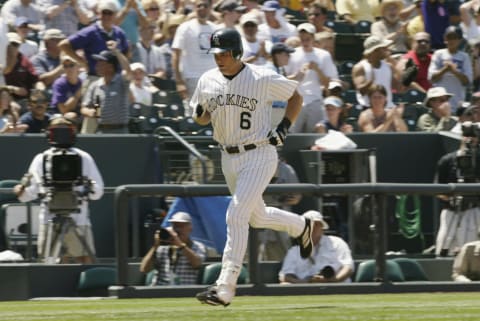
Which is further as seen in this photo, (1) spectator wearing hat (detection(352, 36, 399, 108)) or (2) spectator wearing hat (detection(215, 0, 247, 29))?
(1) spectator wearing hat (detection(352, 36, 399, 108))

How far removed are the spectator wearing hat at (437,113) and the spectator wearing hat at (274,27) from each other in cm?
184

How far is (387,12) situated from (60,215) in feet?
22.5

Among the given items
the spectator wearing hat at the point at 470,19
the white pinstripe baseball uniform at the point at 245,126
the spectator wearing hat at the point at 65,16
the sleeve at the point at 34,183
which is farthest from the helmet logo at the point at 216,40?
the spectator wearing hat at the point at 470,19

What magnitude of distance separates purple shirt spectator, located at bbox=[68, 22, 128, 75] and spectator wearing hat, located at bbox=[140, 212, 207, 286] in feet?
11.0

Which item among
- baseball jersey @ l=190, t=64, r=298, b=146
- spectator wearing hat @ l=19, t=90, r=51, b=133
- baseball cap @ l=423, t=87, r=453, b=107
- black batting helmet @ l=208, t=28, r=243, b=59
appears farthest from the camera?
baseball cap @ l=423, t=87, r=453, b=107

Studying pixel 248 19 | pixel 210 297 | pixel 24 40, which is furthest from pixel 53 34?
pixel 210 297

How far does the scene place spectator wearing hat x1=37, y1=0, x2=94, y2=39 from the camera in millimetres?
14234

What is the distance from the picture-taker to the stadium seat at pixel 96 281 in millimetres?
10484

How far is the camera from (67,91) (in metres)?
13.0

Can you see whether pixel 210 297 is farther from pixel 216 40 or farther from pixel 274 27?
pixel 274 27

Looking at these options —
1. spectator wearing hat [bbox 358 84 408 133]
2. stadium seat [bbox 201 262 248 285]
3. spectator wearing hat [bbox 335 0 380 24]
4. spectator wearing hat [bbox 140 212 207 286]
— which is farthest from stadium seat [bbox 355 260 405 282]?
spectator wearing hat [bbox 335 0 380 24]

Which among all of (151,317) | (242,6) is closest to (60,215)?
(151,317)

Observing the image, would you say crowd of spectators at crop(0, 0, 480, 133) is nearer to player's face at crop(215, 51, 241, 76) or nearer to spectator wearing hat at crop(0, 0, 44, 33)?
spectator wearing hat at crop(0, 0, 44, 33)

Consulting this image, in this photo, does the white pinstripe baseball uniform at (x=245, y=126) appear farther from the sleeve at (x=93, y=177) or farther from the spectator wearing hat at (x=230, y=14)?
the spectator wearing hat at (x=230, y=14)
